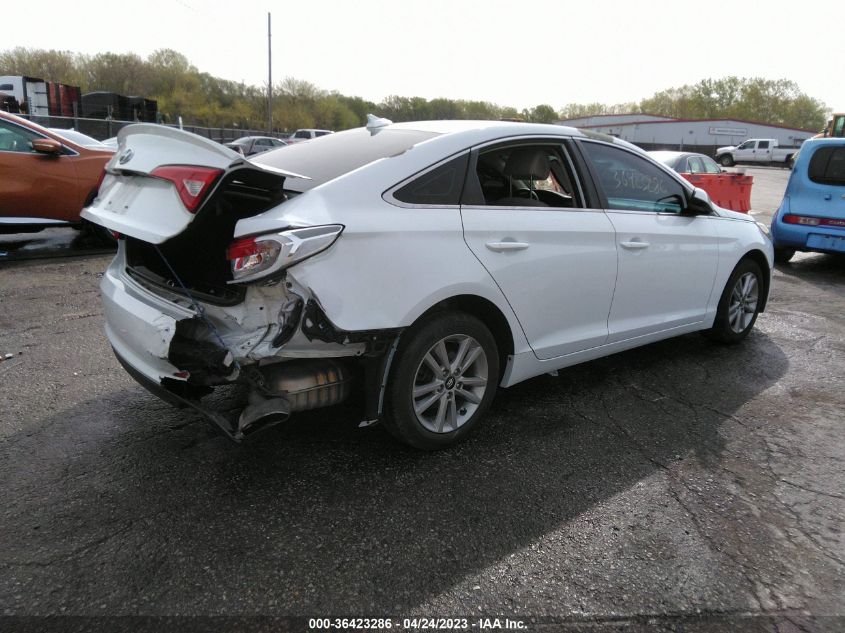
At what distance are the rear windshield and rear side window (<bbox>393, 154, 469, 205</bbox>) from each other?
8.3 inches

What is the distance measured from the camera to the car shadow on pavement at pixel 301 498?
2.24 metres

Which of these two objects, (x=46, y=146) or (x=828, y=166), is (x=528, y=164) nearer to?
(x=46, y=146)

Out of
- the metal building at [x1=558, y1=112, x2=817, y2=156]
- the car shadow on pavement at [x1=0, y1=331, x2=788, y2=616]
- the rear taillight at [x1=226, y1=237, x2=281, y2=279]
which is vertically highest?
the metal building at [x1=558, y1=112, x2=817, y2=156]

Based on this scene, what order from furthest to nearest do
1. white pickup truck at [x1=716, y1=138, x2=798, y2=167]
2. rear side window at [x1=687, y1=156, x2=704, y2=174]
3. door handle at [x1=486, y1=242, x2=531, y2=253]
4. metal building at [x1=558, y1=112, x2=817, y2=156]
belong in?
1. metal building at [x1=558, y1=112, x2=817, y2=156]
2. white pickup truck at [x1=716, y1=138, x2=798, y2=167]
3. rear side window at [x1=687, y1=156, x2=704, y2=174]
4. door handle at [x1=486, y1=242, x2=531, y2=253]

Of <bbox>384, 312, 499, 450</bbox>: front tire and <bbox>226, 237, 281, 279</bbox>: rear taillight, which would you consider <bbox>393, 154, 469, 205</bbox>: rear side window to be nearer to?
<bbox>384, 312, 499, 450</bbox>: front tire

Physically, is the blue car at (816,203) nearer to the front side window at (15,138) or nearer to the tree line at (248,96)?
the front side window at (15,138)

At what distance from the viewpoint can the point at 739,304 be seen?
16.8 feet

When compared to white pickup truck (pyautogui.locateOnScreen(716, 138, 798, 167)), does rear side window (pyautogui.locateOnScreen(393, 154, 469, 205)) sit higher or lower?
lower

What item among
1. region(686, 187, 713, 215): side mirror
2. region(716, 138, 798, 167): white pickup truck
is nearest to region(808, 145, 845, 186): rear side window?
region(686, 187, 713, 215): side mirror

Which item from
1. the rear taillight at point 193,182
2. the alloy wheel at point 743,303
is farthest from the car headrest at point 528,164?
the alloy wheel at point 743,303

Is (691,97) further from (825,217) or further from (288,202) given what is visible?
(288,202)

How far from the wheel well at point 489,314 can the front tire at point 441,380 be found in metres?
0.06

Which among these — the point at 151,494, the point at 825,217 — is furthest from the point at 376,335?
the point at 825,217

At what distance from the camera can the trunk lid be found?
8.63ft
